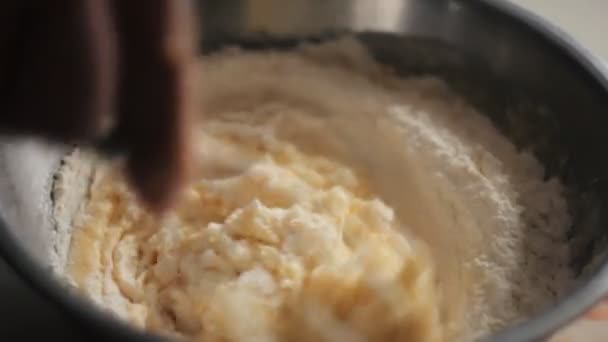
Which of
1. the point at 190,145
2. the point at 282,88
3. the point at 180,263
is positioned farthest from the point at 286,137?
the point at 190,145

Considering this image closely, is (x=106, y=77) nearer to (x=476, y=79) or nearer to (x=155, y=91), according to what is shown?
(x=155, y=91)

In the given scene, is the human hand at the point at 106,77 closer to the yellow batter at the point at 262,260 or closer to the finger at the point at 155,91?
the finger at the point at 155,91

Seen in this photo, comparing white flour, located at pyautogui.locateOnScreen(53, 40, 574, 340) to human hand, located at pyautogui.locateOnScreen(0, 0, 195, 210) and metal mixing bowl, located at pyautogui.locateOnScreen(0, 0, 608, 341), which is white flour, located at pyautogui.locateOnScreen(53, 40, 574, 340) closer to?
metal mixing bowl, located at pyautogui.locateOnScreen(0, 0, 608, 341)

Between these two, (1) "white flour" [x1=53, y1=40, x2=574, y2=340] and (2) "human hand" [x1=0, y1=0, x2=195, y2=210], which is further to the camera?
(1) "white flour" [x1=53, y1=40, x2=574, y2=340]

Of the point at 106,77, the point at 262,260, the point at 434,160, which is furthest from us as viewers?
the point at 434,160

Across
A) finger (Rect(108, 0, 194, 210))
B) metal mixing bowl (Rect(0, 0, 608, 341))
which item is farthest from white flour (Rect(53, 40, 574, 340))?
finger (Rect(108, 0, 194, 210))

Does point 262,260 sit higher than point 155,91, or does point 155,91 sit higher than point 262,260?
point 155,91

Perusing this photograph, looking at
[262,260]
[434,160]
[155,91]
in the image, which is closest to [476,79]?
[434,160]
